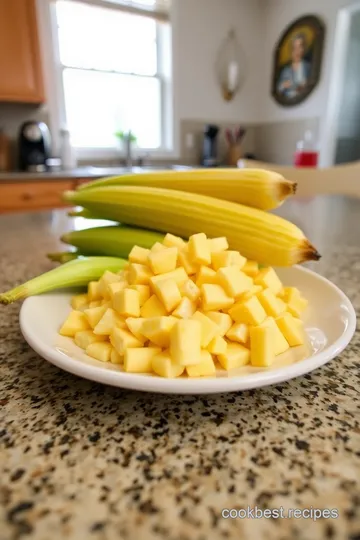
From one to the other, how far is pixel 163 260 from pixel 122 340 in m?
0.11

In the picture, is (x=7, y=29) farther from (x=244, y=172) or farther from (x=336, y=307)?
(x=336, y=307)

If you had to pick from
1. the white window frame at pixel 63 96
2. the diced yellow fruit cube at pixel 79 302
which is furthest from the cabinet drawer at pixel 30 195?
the diced yellow fruit cube at pixel 79 302

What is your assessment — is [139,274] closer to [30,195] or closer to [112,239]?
[112,239]

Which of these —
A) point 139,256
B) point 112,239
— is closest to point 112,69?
point 112,239

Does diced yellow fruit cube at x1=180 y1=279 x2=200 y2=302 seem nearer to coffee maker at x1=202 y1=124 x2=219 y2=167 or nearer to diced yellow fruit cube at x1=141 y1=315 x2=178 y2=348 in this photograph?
diced yellow fruit cube at x1=141 y1=315 x2=178 y2=348

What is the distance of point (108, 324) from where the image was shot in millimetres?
364

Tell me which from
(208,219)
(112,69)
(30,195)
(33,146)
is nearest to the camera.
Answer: (208,219)

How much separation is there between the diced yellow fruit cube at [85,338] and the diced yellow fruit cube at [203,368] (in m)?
0.10

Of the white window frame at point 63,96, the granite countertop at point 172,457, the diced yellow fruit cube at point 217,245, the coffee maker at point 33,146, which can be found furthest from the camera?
the white window frame at point 63,96

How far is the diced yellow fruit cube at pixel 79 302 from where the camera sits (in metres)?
0.46

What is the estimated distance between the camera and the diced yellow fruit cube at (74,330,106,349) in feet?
1.20

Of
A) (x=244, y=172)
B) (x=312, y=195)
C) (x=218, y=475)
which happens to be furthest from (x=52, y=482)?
(x=312, y=195)

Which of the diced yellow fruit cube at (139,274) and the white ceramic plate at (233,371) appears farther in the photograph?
the diced yellow fruit cube at (139,274)

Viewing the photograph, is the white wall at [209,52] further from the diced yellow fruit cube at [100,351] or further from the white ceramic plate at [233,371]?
the diced yellow fruit cube at [100,351]
